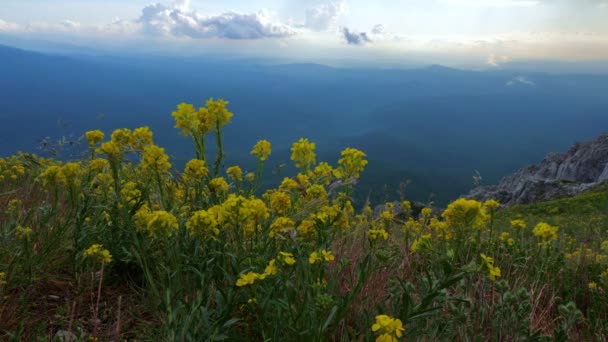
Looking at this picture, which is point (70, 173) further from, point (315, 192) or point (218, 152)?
point (315, 192)

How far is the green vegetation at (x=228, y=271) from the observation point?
6.79 feet

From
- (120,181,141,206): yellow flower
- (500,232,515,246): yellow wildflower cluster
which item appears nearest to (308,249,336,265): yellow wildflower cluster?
(120,181,141,206): yellow flower

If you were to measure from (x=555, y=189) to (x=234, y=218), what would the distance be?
1602 inches

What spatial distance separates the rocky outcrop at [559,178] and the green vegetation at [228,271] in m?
33.1

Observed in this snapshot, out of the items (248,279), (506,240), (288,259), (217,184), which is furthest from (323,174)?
(506,240)

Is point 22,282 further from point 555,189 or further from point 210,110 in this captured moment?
point 555,189

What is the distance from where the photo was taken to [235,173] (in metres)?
4.05

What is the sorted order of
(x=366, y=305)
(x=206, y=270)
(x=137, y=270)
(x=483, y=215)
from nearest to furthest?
1. (x=483, y=215)
2. (x=206, y=270)
3. (x=366, y=305)
4. (x=137, y=270)

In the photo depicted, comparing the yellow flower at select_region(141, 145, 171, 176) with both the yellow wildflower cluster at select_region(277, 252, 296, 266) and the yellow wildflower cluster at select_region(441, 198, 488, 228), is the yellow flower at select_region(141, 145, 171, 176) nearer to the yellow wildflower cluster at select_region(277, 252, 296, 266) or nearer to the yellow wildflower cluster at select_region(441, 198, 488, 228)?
the yellow wildflower cluster at select_region(277, 252, 296, 266)

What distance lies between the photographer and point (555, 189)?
3612 centimetres

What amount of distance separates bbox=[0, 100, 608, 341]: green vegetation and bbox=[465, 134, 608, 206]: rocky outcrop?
33086 mm

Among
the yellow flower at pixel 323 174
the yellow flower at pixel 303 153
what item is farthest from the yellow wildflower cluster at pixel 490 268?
the yellow flower at pixel 303 153

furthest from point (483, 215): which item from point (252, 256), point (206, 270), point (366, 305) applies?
point (206, 270)

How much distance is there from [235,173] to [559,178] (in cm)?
5265
